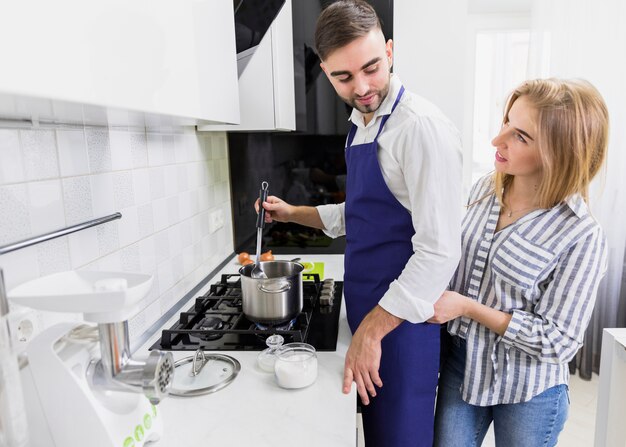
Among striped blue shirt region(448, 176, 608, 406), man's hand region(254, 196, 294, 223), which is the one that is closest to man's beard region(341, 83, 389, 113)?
striped blue shirt region(448, 176, 608, 406)

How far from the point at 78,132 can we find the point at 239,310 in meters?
0.69

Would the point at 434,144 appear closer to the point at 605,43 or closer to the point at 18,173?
the point at 18,173

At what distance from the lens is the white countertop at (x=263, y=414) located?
2.81ft

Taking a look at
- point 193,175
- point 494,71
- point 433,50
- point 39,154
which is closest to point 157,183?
point 193,175

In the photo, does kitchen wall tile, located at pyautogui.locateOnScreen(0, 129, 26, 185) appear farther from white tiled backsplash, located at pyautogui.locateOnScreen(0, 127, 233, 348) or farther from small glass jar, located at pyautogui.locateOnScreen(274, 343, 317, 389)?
small glass jar, located at pyautogui.locateOnScreen(274, 343, 317, 389)

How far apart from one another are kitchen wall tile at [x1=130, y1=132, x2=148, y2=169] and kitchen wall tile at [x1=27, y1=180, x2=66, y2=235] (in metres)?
0.32

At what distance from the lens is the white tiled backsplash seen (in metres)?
0.84

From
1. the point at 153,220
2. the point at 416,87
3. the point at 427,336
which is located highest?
the point at 416,87

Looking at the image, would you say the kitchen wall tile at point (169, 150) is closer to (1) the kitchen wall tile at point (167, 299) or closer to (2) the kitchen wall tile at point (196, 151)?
(2) the kitchen wall tile at point (196, 151)

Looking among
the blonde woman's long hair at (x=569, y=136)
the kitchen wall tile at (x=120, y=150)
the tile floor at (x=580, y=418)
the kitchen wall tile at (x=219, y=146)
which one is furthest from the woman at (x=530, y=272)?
the kitchen wall tile at (x=219, y=146)

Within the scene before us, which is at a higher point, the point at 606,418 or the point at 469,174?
the point at 469,174

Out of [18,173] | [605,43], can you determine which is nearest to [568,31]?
[605,43]

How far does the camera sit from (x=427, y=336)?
124cm

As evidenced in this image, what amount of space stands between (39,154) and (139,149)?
1.32 ft
